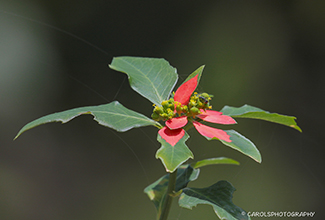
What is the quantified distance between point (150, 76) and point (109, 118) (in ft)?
0.55

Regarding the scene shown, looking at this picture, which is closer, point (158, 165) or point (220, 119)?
point (220, 119)

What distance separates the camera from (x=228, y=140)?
1.38 ft

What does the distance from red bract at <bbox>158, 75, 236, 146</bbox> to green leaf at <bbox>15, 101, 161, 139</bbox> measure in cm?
4

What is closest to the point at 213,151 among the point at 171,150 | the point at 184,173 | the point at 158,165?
the point at 158,165

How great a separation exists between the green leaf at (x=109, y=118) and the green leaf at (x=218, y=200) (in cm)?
13

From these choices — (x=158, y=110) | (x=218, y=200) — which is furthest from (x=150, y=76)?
(x=218, y=200)

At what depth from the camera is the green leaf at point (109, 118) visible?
408 millimetres

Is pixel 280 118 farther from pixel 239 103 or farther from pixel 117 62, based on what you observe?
pixel 239 103

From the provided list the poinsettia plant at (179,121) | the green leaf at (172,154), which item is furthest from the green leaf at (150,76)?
the green leaf at (172,154)

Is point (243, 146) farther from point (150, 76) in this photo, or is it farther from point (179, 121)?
point (150, 76)

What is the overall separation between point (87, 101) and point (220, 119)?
771 millimetres

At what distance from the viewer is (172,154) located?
0.37m

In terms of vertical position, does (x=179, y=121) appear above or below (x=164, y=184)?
above

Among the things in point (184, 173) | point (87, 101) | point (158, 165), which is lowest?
point (158, 165)
